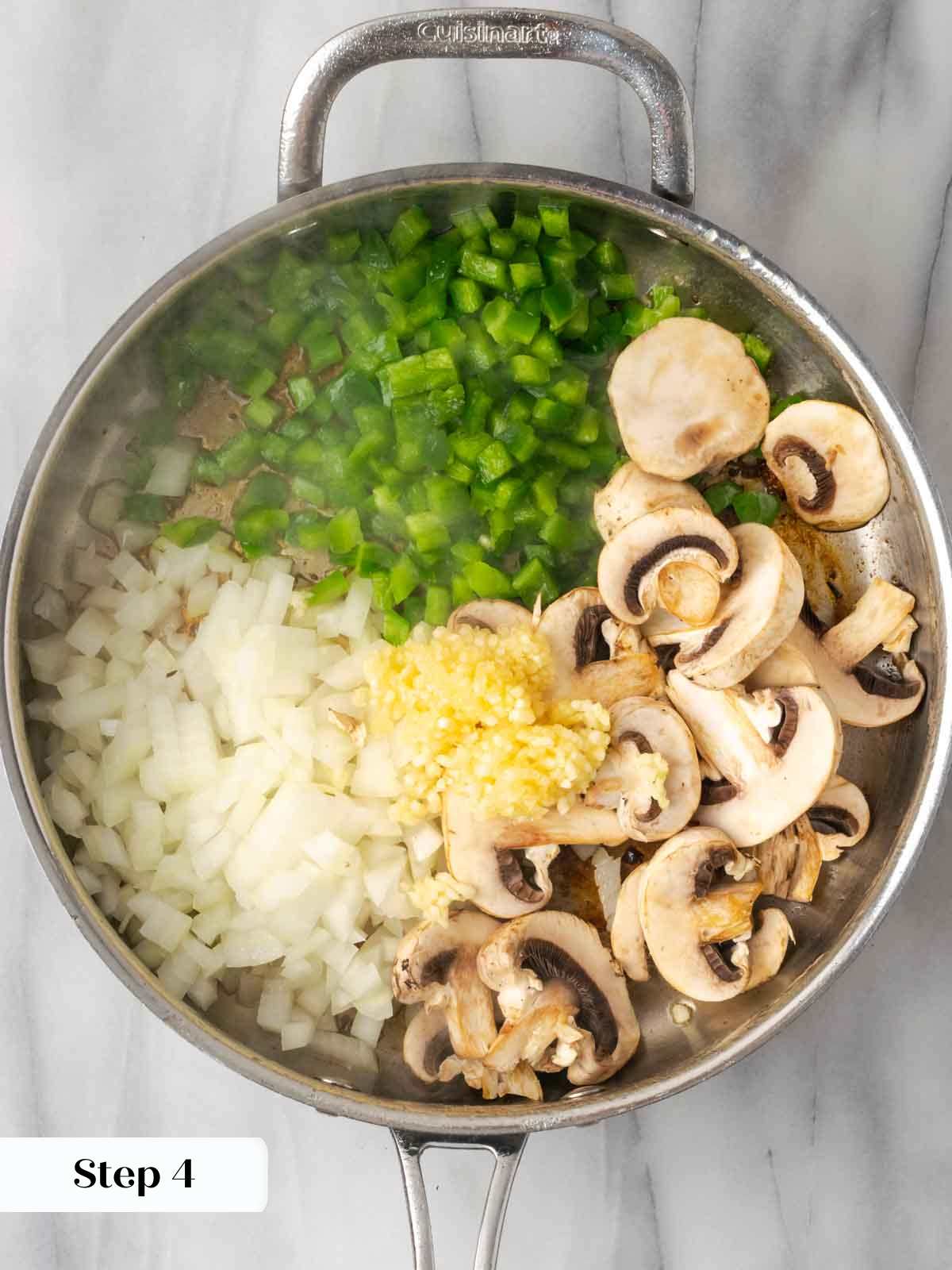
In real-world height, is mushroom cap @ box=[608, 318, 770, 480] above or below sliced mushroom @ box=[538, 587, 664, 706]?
above

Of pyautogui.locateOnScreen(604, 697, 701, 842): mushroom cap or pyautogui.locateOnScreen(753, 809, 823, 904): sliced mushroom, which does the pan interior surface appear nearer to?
pyautogui.locateOnScreen(753, 809, 823, 904): sliced mushroom

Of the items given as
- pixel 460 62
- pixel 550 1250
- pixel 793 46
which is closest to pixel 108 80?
pixel 460 62

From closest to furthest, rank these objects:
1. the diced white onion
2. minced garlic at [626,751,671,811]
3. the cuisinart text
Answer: the cuisinart text, minced garlic at [626,751,671,811], the diced white onion

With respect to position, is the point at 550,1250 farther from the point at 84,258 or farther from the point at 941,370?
the point at 84,258

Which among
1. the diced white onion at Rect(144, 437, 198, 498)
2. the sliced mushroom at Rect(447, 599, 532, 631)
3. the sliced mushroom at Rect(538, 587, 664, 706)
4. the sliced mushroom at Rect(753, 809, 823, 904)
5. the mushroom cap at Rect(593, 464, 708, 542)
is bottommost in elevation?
the sliced mushroom at Rect(753, 809, 823, 904)

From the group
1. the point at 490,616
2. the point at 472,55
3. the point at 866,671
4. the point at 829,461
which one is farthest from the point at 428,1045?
the point at 472,55

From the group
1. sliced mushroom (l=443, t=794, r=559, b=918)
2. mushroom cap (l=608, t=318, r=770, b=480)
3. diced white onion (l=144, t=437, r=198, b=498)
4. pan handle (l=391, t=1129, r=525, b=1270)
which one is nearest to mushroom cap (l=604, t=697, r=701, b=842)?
sliced mushroom (l=443, t=794, r=559, b=918)

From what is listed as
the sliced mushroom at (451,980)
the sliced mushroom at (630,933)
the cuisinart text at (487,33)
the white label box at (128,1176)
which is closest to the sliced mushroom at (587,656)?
the sliced mushroom at (630,933)
